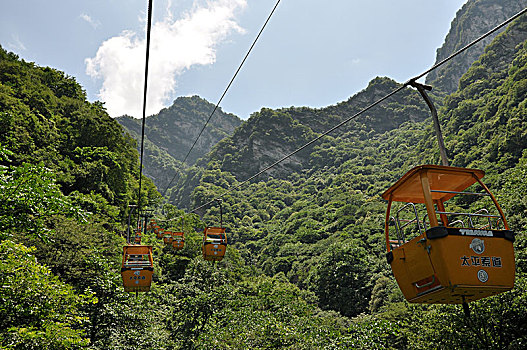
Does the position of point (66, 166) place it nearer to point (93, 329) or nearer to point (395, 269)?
point (93, 329)

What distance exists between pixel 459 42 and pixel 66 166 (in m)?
157

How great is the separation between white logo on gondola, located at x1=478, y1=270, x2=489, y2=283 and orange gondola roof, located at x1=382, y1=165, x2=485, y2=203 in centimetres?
104

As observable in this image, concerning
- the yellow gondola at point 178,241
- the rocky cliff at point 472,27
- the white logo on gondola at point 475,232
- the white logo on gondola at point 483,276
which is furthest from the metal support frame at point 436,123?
the rocky cliff at point 472,27

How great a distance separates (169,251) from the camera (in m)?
33.7

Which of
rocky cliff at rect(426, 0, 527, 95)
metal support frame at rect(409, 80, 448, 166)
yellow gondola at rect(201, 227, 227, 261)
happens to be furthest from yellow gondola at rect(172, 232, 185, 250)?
rocky cliff at rect(426, 0, 527, 95)

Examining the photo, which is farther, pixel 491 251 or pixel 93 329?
pixel 93 329

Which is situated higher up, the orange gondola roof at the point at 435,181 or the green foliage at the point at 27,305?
the orange gondola roof at the point at 435,181

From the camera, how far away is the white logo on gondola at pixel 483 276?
11.9ft

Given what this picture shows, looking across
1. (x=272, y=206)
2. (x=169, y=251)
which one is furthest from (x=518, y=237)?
(x=272, y=206)

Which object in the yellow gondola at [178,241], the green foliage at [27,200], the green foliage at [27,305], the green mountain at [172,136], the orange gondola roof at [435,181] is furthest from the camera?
the green mountain at [172,136]

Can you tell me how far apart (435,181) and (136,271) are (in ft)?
34.2

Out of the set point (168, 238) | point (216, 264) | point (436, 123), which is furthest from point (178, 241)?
point (436, 123)

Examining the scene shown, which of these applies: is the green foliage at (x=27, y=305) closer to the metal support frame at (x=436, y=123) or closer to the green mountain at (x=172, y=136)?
the metal support frame at (x=436, y=123)

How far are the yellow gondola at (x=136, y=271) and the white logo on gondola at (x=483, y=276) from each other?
10.4 meters
